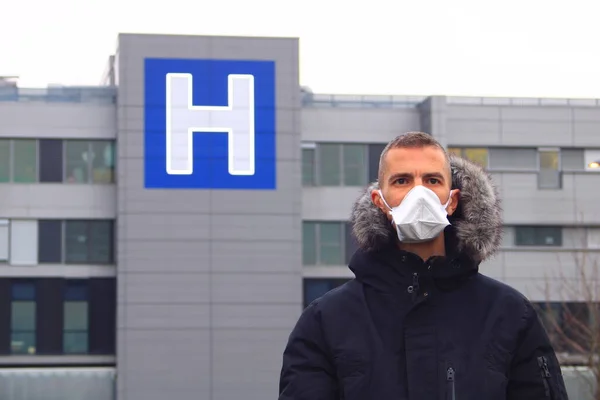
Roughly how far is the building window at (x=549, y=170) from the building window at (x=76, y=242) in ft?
42.5

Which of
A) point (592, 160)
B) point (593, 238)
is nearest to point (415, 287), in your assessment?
point (592, 160)

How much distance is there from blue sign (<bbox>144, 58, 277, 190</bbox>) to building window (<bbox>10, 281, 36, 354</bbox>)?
15.2 ft

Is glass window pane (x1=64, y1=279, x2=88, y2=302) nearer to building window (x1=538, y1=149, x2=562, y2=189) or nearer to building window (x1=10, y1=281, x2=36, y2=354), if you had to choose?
building window (x1=10, y1=281, x2=36, y2=354)

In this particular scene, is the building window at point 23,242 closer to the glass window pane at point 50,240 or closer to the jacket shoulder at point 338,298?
the glass window pane at point 50,240

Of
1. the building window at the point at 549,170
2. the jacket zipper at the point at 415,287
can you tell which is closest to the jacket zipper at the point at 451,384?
the jacket zipper at the point at 415,287

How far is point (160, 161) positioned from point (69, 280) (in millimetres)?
4243

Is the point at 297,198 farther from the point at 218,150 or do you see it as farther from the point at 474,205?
the point at 474,205

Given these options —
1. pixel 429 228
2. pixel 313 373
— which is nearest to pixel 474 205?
pixel 429 228

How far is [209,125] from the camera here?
124 ft

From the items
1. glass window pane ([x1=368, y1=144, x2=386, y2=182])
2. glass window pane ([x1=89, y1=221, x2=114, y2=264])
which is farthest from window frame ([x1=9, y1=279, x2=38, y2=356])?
glass window pane ([x1=368, y1=144, x2=386, y2=182])

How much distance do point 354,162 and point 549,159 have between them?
596 cm

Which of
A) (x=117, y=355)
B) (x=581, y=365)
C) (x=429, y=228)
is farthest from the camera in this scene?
(x=581, y=365)

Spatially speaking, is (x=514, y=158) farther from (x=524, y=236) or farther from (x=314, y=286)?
(x=314, y=286)

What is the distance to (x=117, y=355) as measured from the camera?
3703cm
